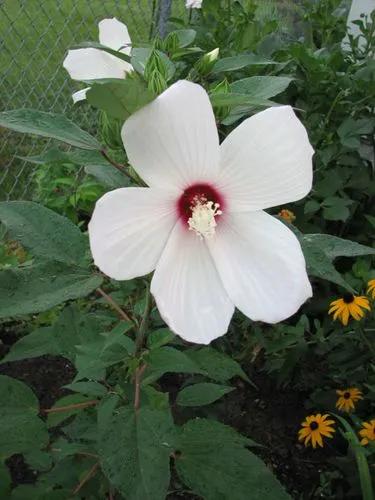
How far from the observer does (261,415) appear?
226 centimetres

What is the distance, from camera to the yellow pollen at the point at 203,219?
85cm

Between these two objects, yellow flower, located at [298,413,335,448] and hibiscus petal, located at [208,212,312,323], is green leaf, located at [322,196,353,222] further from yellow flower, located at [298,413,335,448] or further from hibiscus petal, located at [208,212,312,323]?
hibiscus petal, located at [208,212,312,323]

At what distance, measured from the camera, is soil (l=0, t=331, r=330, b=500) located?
2045 mm

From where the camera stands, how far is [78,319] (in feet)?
4.29

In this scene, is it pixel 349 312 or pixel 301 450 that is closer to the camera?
pixel 349 312

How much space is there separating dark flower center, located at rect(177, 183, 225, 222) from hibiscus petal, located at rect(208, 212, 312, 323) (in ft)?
0.16

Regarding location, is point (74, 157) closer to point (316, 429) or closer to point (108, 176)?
point (108, 176)

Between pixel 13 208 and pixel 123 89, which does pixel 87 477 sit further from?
pixel 123 89

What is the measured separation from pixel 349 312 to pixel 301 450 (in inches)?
28.0

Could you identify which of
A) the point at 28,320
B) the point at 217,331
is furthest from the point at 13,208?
the point at 28,320

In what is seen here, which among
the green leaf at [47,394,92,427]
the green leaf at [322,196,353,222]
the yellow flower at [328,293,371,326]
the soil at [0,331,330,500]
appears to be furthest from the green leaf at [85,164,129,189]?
the green leaf at [322,196,353,222]

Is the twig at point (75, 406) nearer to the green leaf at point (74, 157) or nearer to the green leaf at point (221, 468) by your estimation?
the green leaf at point (221, 468)

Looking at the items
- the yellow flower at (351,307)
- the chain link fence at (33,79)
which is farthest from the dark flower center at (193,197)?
the chain link fence at (33,79)

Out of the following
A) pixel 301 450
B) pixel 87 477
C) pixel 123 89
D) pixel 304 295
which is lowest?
pixel 301 450
